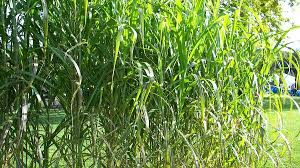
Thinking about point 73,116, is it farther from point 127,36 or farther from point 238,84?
point 238,84

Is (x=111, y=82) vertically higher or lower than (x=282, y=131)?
higher

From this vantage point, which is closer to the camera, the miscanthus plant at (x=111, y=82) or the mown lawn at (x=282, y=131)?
the miscanthus plant at (x=111, y=82)

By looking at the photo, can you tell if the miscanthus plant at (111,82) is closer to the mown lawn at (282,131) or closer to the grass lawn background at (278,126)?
the grass lawn background at (278,126)

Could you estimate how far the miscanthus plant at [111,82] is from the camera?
74.2 inches

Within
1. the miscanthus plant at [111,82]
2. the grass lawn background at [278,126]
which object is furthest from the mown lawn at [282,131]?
the miscanthus plant at [111,82]

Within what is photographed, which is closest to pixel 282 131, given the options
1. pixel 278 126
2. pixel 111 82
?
pixel 278 126

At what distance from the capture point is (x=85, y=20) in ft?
6.32

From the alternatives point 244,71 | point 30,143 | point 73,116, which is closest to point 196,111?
point 244,71

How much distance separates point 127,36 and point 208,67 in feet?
1.32

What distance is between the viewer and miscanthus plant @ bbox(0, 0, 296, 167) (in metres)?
1.88

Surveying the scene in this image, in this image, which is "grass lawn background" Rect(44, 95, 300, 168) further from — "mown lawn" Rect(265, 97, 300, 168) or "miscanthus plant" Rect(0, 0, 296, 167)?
"miscanthus plant" Rect(0, 0, 296, 167)

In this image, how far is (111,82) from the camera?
197 centimetres

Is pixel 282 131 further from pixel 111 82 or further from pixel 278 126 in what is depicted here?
pixel 111 82

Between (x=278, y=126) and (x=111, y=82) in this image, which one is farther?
(x=278, y=126)
